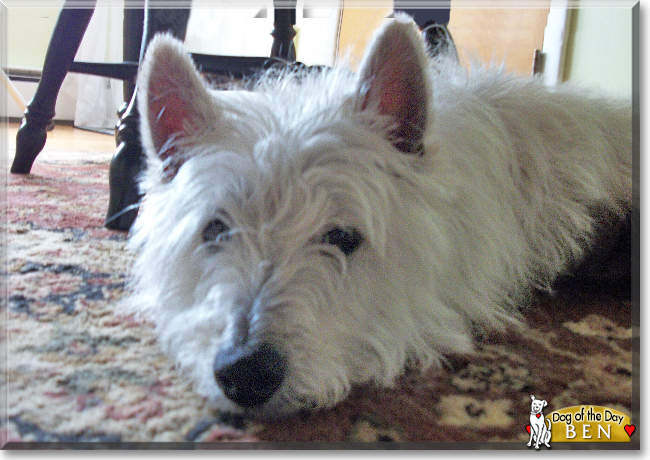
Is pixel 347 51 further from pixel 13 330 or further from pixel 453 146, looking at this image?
pixel 13 330

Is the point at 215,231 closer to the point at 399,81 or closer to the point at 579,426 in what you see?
the point at 399,81

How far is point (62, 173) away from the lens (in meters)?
3.00

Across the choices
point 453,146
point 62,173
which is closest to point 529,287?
point 453,146

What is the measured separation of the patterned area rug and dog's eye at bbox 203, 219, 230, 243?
25 centimetres

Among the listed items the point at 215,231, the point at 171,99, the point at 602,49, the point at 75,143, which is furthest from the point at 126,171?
the point at 75,143

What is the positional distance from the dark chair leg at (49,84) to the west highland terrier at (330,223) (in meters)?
1.37

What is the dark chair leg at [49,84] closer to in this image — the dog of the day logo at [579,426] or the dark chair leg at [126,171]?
the dark chair leg at [126,171]

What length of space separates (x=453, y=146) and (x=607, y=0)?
55cm

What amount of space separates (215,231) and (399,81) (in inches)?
18.6

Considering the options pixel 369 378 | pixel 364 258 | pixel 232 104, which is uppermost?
pixel 232 104

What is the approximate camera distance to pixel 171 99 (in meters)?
1.13

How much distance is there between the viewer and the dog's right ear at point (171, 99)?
109cm

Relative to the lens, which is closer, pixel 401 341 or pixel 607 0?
pixel 401 341

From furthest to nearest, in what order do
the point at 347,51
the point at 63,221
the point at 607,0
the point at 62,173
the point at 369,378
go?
the point at 62,173
the point at 63,221
the point at 347,51
the point at 607,0
the point at 369,378
